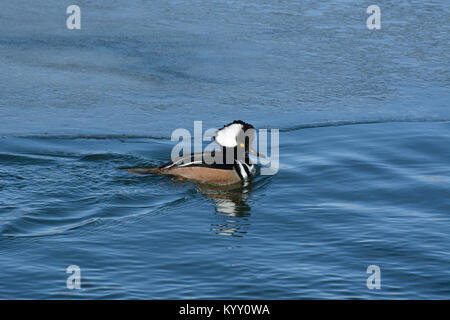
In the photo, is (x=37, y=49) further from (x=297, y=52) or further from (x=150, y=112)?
(x=297, y=52)

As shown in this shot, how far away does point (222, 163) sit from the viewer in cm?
970

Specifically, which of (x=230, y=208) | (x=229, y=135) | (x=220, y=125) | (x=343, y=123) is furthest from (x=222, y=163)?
(x=343, y=123)

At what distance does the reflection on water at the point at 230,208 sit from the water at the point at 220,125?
0.04m

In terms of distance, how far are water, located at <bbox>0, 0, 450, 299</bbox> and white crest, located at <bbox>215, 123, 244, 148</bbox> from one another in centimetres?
60

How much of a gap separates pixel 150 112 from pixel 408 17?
7092 mm

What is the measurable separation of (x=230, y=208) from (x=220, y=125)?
8.51 ft

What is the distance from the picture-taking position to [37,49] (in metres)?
14.4

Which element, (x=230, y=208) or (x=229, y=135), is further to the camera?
(x=229, y=135)

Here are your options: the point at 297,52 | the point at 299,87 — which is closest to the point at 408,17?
the point at 297,52

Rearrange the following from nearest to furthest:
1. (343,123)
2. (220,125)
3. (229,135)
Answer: (229,135) < (220,125) < (343,123)

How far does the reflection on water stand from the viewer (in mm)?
7967

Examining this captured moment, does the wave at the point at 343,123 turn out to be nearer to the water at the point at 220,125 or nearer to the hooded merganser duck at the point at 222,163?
the water at the point at 220,125

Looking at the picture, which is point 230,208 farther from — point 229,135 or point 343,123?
point 343,123

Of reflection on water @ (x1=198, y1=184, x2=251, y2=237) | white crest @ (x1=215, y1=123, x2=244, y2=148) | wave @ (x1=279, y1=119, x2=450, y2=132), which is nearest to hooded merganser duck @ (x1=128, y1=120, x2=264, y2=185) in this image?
white crest @ (x1=215, y1=123, x2=244, y2=148)
